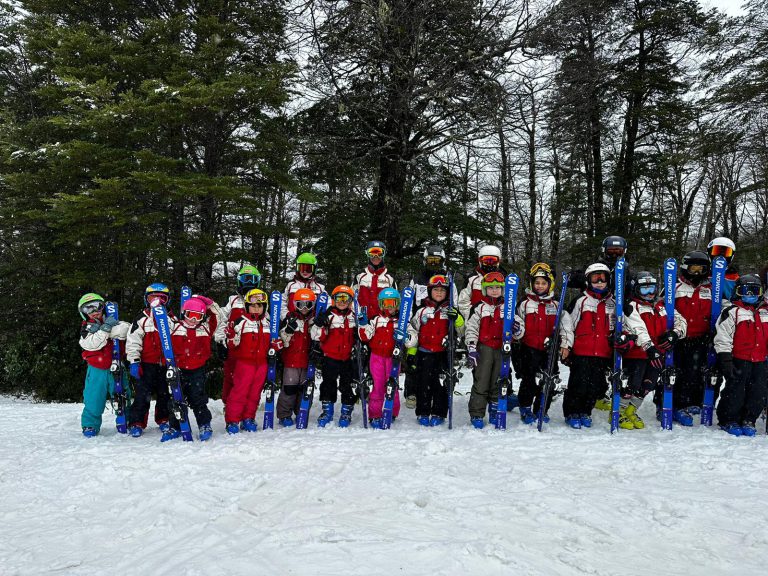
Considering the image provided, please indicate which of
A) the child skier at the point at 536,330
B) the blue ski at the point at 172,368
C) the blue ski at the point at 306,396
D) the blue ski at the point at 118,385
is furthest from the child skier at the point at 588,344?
the blue ski at the point at 118,385

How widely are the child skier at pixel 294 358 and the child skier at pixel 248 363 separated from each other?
239 mm

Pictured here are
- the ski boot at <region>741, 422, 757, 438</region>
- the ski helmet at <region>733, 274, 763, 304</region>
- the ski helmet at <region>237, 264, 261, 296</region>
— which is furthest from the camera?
the ski helmet at <region>237, 264, 261, 296</region>

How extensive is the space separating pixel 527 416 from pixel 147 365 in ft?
16.6

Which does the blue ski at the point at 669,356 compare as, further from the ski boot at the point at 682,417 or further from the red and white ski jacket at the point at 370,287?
the red and white ski jacket at the point at 370,287

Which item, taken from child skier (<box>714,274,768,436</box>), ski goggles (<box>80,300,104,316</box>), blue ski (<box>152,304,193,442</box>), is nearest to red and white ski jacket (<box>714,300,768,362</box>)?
child skier (<box>714,274,768,436</box>)

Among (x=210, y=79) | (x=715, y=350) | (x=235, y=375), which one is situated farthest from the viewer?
(x=210, y=79)

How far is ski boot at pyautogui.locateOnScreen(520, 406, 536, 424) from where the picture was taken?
21.1 ft

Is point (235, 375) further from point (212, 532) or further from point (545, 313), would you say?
point (545, 313)

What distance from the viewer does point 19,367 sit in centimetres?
1392

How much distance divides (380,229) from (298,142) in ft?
10.1

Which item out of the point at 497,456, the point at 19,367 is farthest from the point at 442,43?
the point at 19,367

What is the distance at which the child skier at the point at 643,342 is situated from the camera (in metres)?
6.02

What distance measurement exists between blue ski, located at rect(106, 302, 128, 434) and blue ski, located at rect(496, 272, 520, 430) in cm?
493

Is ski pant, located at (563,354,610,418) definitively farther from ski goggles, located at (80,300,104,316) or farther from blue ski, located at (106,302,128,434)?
ski goggles, located at (80,300,104,316)
